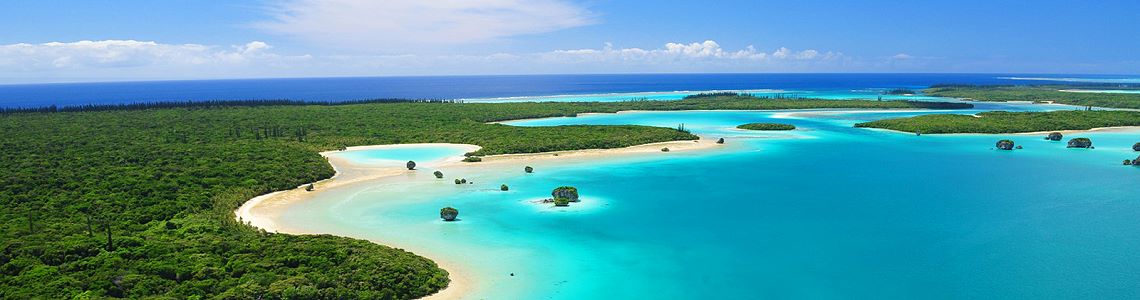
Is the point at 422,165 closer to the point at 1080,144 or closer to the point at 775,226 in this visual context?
the point at 775,226

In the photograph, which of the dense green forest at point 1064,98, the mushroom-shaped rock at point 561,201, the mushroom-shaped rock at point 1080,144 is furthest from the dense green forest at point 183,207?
the dense green forest at point 1064,98

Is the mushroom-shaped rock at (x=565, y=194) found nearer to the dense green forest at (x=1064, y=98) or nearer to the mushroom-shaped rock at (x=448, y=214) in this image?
the mushroom-shaped rock at (x=448, y=214)

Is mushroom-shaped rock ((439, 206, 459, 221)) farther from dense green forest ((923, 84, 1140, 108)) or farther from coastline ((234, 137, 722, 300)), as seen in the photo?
dense green forest ((923, 84, 1140, 108))

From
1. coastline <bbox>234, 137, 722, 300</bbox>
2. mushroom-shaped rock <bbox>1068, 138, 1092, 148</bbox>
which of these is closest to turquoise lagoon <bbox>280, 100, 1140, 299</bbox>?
coastline <bbox>234, 137, 722, 300</bbox>

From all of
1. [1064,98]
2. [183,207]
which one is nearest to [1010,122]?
[1064,98]

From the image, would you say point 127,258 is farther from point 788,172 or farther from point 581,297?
point 788,172

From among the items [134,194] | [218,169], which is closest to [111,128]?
[218,169]
